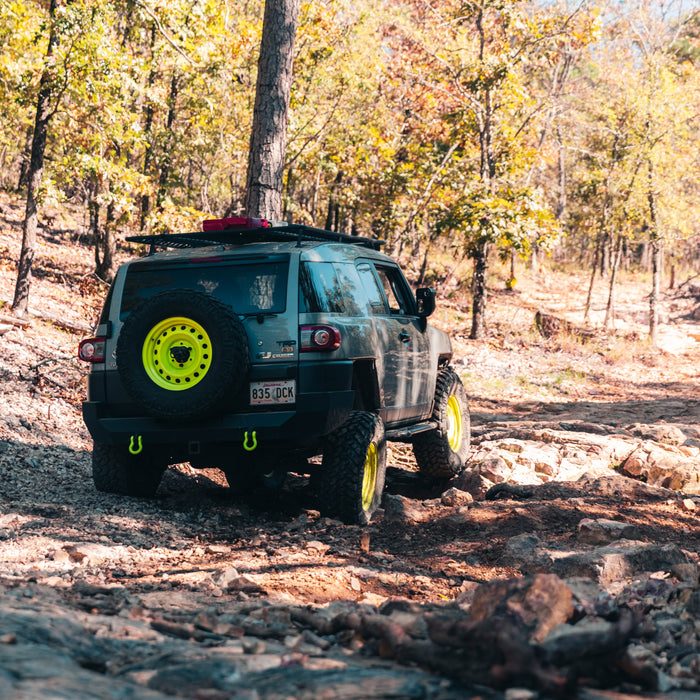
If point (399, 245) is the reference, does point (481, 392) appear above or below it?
below

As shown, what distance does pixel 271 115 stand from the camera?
10.1 metres

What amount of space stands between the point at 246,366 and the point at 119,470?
163 centimetres

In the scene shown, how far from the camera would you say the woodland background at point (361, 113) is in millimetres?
13875

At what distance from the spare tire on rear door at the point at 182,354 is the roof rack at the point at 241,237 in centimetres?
89

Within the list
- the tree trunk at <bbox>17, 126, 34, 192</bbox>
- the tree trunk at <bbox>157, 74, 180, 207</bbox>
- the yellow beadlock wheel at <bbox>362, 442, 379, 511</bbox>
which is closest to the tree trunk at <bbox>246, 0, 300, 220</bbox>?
the yellow beadlock wheel at <bbox>362, 442, 379, 511</bbox>

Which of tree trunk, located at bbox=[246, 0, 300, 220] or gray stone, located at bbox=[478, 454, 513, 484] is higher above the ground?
tree trunk, located at bbox=[246, 0, 300, 220]

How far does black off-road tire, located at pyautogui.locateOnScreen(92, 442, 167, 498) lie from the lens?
6.32 metres

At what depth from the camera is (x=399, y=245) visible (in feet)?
69.4

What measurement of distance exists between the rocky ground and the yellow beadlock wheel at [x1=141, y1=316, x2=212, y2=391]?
1058 mm

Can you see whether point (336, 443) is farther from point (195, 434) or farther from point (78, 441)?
point (78, 441)

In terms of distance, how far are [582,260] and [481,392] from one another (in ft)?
122

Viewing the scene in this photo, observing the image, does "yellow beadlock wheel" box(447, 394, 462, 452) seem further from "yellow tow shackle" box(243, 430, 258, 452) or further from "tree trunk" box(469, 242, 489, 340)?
"tree trunk" box(469, 242, 489, 340)

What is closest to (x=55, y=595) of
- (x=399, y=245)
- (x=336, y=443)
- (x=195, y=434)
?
(x=195, y=434)

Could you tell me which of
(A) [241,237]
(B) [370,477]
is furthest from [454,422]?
(A) [241,237]
